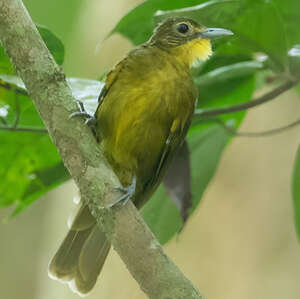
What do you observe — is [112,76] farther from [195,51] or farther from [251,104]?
[251,104]

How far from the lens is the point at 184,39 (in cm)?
Answer: 270

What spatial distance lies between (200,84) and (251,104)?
0.80ft

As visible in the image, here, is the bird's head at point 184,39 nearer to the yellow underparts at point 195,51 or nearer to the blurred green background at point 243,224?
the yellow underparts at point 195,51

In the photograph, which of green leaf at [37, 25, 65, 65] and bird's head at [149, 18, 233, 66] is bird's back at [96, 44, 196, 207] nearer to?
bird's head at [149, 18, 233, 66]

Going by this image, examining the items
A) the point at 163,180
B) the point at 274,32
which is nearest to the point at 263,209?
the point at 163,180

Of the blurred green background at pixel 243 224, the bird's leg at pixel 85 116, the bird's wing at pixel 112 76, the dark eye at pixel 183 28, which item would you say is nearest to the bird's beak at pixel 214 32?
the dark eye at pixel 183 28

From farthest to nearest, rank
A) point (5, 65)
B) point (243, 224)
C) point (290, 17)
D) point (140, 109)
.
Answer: point (243, 224)
point (140, 109)
point (290, 17)
point (5, 65)

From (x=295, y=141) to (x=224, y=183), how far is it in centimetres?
45

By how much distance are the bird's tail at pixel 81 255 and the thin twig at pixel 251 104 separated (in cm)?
55

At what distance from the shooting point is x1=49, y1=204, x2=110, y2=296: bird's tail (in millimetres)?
2611

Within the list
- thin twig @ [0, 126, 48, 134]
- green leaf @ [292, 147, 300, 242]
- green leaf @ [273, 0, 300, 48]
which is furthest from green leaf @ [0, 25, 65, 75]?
green leaf @ [292, 147, 300, 242]

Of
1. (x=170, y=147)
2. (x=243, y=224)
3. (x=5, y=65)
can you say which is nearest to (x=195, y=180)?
(x=170, y=147)

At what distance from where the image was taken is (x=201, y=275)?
3855 millimetres

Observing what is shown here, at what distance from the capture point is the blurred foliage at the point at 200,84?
2217mm
